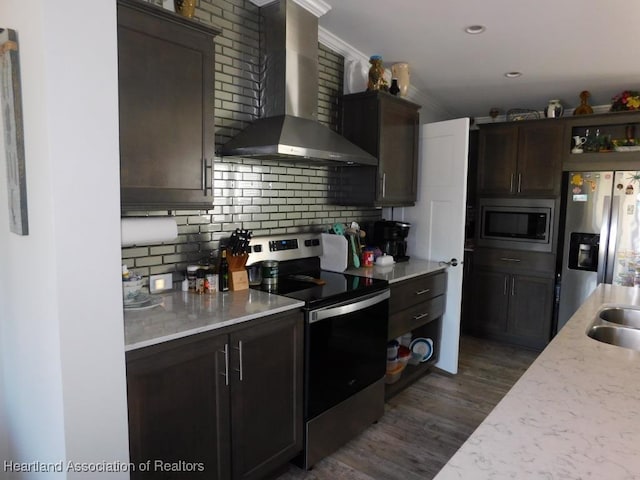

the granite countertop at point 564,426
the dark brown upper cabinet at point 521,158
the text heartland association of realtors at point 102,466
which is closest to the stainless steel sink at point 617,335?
the granite countertop at point 564,426

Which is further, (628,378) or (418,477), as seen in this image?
(418,477)

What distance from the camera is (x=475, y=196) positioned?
14.9ft

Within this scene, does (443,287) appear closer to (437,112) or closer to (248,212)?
(248,212)

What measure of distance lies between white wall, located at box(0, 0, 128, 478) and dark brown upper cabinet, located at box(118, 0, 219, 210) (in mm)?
314

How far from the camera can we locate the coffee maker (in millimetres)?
3428

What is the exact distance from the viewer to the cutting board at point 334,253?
2865mm

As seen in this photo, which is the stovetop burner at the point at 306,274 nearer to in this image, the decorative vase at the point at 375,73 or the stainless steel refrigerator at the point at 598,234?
the decorative vase at the point at 375,73

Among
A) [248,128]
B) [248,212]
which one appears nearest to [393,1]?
[248,128]

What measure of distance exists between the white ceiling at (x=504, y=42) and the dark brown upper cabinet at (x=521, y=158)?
36cm

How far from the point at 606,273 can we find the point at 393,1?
3.03m

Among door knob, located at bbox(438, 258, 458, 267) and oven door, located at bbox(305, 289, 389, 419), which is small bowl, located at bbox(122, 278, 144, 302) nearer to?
oven door, located at bbox(305, 289, 389, 419)

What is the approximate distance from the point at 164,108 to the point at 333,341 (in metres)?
1.38

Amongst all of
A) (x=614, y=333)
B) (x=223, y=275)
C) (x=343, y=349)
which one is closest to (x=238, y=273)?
(x=223, y=275)

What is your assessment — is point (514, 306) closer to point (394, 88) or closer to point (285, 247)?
point (394, 88)
